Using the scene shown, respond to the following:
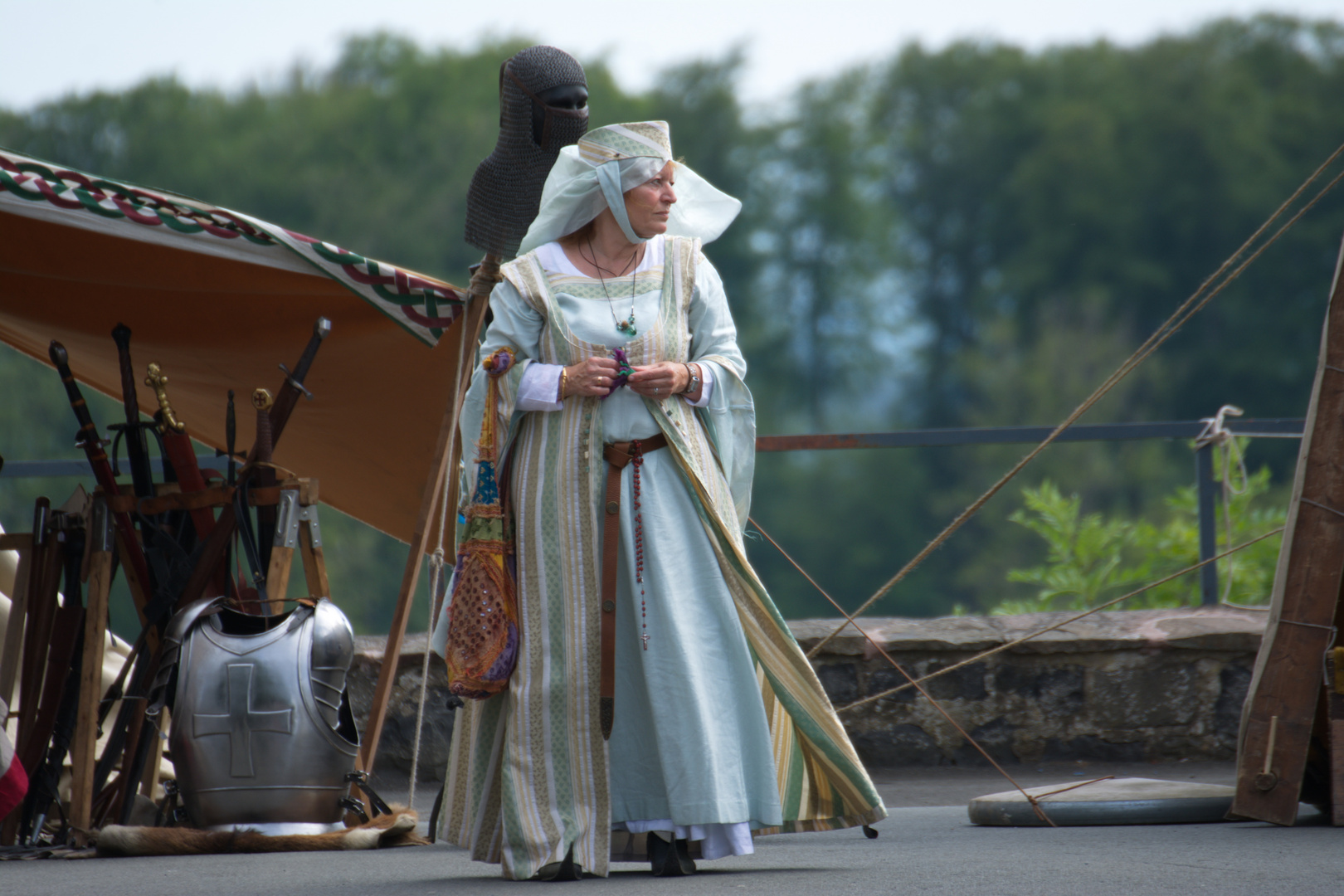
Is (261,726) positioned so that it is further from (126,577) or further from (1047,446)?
(1047,446)

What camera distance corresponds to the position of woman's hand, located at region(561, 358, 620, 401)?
3.40 metres

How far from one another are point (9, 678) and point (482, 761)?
1.73 meters

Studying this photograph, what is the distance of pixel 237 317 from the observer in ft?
15.4

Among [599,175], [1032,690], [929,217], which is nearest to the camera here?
[599,175]

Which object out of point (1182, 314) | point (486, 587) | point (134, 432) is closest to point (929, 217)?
point (1182, 314)

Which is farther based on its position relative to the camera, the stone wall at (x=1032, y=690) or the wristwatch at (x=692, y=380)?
the stone wall at (x=1032, y=690)

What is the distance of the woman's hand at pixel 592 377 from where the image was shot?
340cm

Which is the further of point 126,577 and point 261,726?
point 126,577

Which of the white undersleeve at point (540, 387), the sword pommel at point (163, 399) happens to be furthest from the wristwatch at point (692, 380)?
the sword pommel at point (163, 399)

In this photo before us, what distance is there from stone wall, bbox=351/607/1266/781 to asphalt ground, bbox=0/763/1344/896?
3.12 ft

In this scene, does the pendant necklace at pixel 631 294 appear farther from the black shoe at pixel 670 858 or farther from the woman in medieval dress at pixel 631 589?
the black shoe at pixel 670 858

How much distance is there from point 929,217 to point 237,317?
42655mm

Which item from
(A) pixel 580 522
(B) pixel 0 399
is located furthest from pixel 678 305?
(B) pixel 0 399

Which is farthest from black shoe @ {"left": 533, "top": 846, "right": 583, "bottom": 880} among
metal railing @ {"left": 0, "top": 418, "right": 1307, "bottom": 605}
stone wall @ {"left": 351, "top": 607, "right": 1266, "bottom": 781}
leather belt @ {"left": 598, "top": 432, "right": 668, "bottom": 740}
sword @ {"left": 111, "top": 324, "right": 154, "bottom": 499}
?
metal railing @ {"left": 0, "top": 418, "right": 1307, "bottom": 605}
